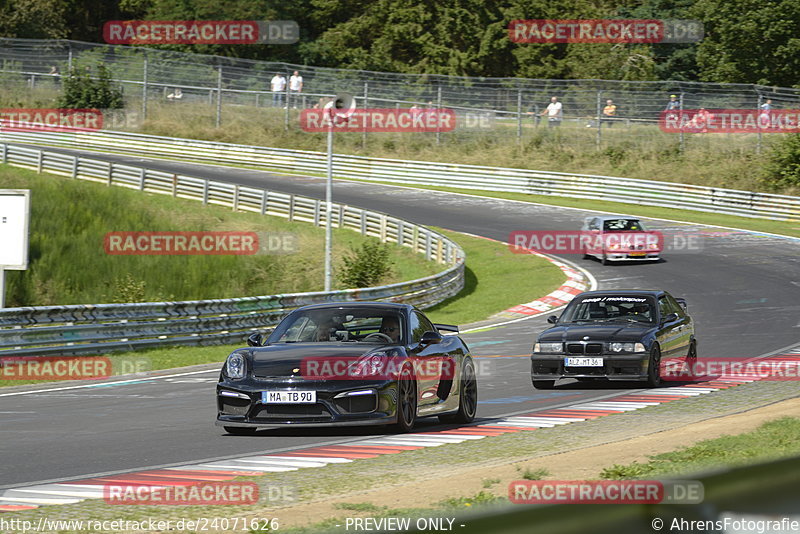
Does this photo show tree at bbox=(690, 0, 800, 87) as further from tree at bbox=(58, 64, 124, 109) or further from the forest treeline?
tree at bbox=(58, 64, 124, 109)

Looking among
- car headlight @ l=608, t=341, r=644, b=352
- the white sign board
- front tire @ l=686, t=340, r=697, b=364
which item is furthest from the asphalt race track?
the white sign board

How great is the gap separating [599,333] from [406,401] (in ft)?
17.3

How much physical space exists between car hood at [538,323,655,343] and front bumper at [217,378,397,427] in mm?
5397

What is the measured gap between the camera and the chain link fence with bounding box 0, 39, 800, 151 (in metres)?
47.6

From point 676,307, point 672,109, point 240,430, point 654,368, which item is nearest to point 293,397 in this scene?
point 240,430

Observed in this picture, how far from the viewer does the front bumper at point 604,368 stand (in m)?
14.8

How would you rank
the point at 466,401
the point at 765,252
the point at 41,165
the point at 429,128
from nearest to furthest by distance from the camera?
the point at 466,401, the point at 765,252, the point at 41,165, the point at 429,128

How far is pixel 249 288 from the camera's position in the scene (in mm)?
32312

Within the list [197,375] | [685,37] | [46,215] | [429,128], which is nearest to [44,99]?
[429,128]

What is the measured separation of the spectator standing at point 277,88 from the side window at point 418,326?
43943 millimetres

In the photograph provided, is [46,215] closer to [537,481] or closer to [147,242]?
[147,242]

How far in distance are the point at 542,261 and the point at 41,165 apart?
22.5 meters

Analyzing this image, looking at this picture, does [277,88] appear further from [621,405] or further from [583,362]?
[621,405]

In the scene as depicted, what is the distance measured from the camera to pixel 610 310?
1625 cm
